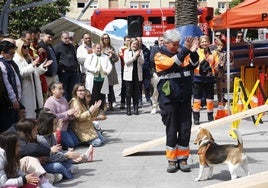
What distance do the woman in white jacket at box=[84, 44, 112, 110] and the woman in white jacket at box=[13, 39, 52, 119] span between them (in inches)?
107

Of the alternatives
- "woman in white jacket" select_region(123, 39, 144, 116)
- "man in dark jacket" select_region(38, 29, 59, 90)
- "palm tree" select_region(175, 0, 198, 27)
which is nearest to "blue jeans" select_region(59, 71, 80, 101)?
"man in dark jacket" select_region(38, 29, 59, 90)

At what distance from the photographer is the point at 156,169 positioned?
6703 mm

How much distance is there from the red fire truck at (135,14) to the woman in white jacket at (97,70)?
14094 millimetres

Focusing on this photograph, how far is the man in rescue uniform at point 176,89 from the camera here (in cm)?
623

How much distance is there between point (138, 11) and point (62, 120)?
22.0 m

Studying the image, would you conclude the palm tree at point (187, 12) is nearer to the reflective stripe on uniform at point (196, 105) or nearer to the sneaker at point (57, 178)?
the reflective stripe on uniform at point (196, 105)

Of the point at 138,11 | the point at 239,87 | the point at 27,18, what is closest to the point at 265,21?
the point at 239,87

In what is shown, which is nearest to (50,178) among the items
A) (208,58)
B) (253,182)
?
(253,182)

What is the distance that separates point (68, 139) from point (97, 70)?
326 cm

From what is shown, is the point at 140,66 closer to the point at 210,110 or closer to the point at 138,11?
the point at 210,110

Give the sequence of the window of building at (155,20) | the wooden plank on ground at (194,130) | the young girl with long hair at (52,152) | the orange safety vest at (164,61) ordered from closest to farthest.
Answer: the young girl with long hair at (52,152) → the orange safety vest at (164,61) → the wooden plank on ground at (194,130) → the window of building at (155,20)

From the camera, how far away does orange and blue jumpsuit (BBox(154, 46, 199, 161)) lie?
624 cm

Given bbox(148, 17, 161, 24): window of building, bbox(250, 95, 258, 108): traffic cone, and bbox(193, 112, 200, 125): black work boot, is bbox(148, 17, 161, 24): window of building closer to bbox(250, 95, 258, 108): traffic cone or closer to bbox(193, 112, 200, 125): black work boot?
bbox(250, 95, 258, 108): traffic cone

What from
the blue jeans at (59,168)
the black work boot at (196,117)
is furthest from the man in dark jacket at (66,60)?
the blue jeans at (59,168)
